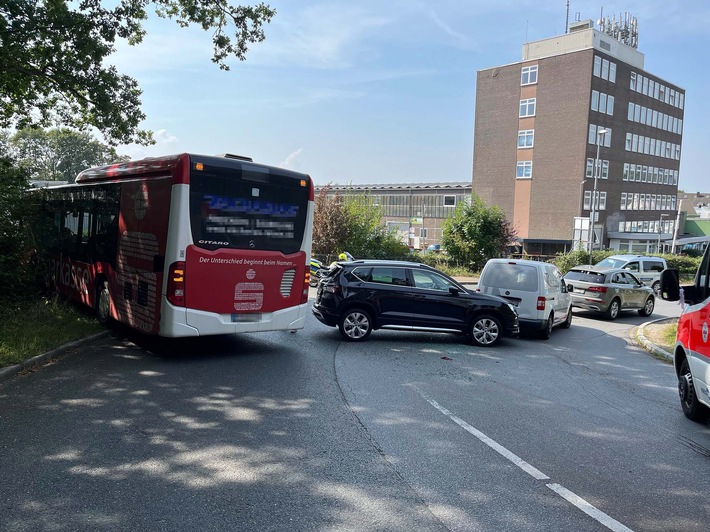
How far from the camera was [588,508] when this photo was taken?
4.39m

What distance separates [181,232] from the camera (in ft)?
28.9

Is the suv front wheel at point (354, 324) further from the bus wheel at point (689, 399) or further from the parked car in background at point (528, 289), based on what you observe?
the bus wheel at point (689, 399)

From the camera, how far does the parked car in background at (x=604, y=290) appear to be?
61.8 feet

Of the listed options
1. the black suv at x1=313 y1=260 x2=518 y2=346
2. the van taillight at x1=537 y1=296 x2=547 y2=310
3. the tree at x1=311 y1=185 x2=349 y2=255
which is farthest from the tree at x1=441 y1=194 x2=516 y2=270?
the black suv at x1=313 y1=260 x2=518 y2=346

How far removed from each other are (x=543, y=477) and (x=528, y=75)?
6783 cm

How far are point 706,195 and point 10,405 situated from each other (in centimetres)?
17270

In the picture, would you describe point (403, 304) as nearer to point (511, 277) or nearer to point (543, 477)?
point (511, 277)

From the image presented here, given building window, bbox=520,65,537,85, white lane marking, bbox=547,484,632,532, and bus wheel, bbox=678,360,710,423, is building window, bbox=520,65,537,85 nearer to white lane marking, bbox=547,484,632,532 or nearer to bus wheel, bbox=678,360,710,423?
bus wheel, bbox=678,360,710,423

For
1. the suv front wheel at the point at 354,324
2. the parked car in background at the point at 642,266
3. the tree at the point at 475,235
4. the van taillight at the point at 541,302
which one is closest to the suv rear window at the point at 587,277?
the van taillight at the point at 541,302

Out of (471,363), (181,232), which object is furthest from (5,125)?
(471,363)

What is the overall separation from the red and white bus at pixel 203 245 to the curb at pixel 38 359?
79cm

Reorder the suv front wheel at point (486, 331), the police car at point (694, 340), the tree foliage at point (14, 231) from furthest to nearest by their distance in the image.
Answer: the suv front wheel at point (486, 331) → the tree foliage at point (14, 231) → the police car at point (694, 340)

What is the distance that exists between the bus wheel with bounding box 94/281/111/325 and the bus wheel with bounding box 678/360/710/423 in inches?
370

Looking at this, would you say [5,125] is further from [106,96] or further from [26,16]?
[26,16]
